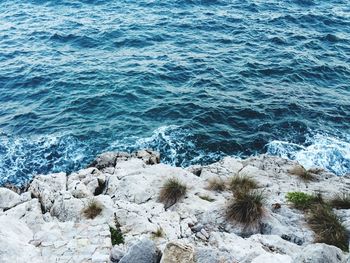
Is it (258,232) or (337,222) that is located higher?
(337,222)

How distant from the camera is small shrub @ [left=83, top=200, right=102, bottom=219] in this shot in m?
14.2

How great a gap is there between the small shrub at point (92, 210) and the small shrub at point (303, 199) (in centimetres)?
737

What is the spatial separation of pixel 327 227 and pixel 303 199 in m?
2.14

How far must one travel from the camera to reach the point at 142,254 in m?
10.3

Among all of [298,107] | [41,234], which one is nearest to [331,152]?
[298,107]

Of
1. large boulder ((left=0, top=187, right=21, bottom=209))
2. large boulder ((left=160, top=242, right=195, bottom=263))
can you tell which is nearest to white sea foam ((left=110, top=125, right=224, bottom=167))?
large boulder ((left=0, top=187, right=21, bottom=209))

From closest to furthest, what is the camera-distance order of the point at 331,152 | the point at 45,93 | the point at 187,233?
the point at 187,233
the point at 331,152
the point at 45,93

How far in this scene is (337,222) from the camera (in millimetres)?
12609

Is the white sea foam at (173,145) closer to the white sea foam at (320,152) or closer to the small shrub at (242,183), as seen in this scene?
the white sea foam at (320,152)

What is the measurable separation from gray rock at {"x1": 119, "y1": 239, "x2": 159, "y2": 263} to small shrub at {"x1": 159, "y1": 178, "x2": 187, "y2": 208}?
497 centimetres

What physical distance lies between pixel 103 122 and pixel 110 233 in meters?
13.9

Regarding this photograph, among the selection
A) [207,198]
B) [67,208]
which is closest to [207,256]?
[207,198]

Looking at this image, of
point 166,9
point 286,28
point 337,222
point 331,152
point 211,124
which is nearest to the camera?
point 337,222

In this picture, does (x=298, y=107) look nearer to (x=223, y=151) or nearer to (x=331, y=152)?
(x=331, y=152)
